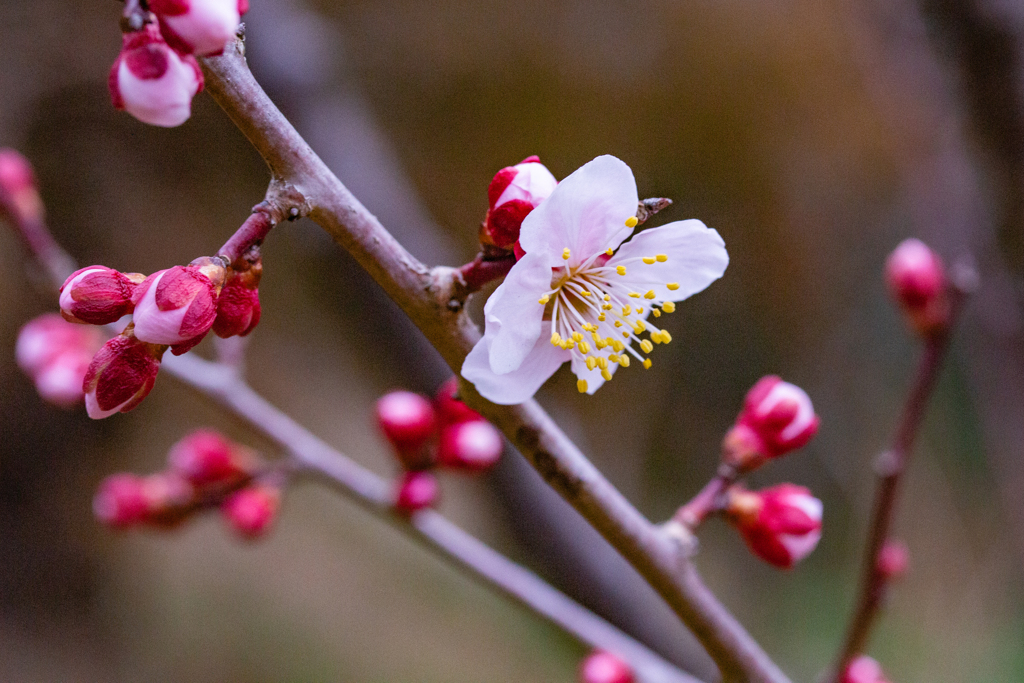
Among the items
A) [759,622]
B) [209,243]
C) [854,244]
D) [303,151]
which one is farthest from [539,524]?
[854,244]

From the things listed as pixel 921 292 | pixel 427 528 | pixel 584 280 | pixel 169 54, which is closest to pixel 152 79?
pixel 169 54

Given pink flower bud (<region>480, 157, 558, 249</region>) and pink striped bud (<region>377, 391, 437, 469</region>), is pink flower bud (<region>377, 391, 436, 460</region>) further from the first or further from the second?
pink flower bud (<region>480, 157, 558, 249</region>)

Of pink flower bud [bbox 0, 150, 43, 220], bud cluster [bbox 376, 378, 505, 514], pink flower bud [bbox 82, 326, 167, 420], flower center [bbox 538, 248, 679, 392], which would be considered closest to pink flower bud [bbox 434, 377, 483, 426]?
bud cluster [bbox 376, 378, 505, 514]

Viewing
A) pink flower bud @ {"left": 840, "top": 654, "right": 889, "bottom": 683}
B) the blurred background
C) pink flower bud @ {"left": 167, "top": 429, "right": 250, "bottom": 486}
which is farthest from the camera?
the blurred background

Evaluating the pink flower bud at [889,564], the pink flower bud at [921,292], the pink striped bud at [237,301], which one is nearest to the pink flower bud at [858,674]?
the pink flower bud at [889,564]

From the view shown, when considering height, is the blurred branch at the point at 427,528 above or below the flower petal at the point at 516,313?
below

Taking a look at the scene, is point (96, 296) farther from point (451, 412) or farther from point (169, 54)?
point (451, 412)

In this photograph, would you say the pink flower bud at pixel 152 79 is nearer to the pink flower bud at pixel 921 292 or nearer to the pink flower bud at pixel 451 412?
the pink flower bud at pixel 451 412
